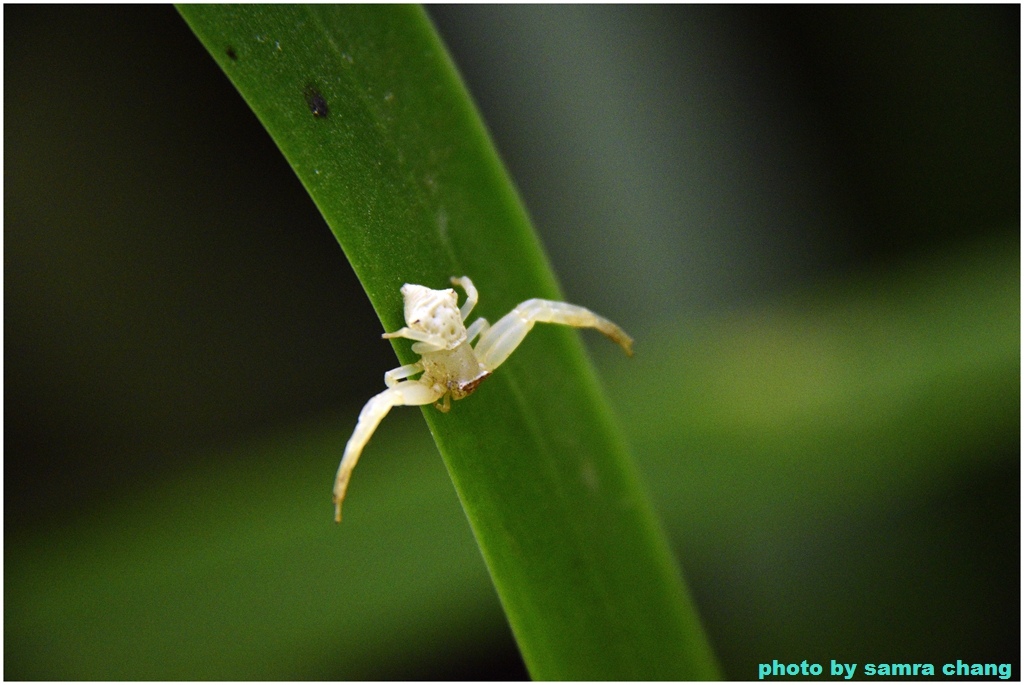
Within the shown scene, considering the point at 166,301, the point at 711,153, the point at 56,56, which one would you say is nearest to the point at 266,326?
the point at 166,301

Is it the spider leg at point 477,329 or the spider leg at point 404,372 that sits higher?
the spider leg at point 477,329

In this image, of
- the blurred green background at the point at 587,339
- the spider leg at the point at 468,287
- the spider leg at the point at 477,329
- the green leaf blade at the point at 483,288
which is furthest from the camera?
the blurred green background at the point at 587,339

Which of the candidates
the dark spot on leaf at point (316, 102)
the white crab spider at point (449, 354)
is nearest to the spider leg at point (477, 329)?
the white crab spider at point (449, 354)

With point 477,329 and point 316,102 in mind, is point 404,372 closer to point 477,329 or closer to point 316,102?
point 477,329

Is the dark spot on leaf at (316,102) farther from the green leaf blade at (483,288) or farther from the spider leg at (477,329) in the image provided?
the spider leg at (477,329)

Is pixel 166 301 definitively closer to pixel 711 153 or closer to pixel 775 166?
pixel 711 153

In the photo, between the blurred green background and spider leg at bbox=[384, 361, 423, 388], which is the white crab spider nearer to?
spider leg at bbox=[384, 361, 423, 388]
